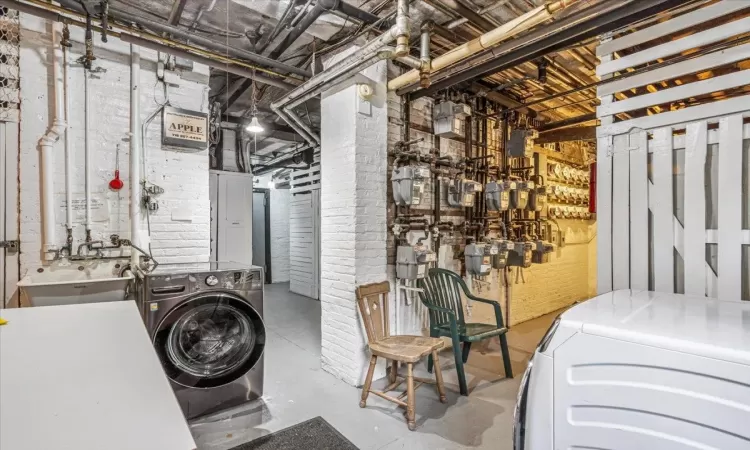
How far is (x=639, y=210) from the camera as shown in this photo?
1.70 metres

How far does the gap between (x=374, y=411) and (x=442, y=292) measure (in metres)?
1.29

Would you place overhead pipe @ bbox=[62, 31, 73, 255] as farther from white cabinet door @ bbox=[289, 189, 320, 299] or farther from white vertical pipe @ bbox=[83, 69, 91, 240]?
white cabinet door @ bbox=[289, 189, 320, 299]

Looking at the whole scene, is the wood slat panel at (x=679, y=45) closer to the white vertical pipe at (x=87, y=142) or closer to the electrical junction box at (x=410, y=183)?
the electrical junction box at (x=410, y=183)

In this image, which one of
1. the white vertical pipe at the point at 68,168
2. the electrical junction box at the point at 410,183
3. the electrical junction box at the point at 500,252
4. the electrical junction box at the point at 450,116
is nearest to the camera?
the white vertical pipe at the point at 68,168

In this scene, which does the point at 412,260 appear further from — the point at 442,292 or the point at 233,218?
Result: the point at 233,218

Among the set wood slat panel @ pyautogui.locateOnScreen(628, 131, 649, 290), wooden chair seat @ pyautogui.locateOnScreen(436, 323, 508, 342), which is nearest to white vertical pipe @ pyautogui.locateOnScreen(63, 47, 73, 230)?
wooden chair seat @ pyautogui.locateOnScreen(436, 323, 508, 342)

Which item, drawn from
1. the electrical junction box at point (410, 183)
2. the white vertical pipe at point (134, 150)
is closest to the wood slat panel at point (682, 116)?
the electrical junction box at point (410, 183)

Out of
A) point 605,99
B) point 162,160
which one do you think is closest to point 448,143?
point 605,99

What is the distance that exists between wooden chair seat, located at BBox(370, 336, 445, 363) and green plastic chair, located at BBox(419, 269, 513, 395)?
0.92ft

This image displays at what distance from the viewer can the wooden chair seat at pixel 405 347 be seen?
97.8 inches

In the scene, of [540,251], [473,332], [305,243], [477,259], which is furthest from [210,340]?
[305,243]

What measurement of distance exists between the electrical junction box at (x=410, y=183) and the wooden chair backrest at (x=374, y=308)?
78 centimetres

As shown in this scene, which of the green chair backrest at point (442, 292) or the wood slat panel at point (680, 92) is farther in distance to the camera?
the green chair backrest at point (442, 292)

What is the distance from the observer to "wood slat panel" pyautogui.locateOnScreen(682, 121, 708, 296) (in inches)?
60.1
